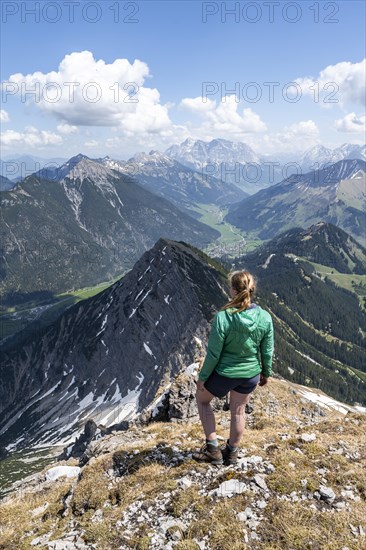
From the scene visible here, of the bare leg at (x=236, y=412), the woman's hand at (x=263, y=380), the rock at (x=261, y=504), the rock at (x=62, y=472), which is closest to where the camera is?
the rock at (x=261, y=504)

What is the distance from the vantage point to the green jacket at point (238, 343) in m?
11.8

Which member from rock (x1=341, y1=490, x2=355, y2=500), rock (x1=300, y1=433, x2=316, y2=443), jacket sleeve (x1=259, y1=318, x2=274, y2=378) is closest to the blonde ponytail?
jacket sleeve (x1=259, y1=318, x2=274, y2=378)

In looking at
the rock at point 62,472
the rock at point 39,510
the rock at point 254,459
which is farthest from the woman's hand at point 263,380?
the rock at point 62,472

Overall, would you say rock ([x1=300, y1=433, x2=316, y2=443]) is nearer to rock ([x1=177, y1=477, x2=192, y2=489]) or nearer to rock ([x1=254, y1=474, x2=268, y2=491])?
rock ([x1=254, y1=474, x2=268, y2=491])

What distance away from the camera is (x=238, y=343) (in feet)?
39.2

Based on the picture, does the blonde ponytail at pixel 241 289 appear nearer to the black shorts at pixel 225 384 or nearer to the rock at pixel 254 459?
the black shorts at pixel 225 384

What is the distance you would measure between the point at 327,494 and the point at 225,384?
4.70m

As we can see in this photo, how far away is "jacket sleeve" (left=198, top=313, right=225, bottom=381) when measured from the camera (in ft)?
38.6

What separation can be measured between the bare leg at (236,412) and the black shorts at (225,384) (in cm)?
25

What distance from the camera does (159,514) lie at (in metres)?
12.0

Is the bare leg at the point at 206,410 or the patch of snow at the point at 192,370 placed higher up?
the bare leg at the point at 206,410

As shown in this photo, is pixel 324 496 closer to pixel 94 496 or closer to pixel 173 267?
pixel 94 496

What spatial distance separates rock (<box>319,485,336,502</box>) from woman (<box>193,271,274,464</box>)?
10.6ft

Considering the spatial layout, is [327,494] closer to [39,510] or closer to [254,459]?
[254,459]
